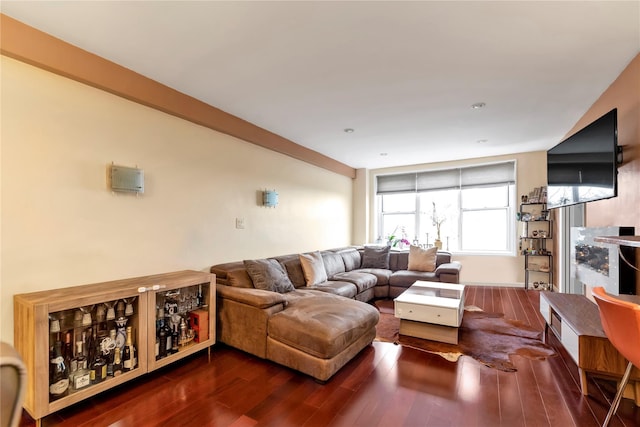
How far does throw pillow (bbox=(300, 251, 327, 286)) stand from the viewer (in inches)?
153

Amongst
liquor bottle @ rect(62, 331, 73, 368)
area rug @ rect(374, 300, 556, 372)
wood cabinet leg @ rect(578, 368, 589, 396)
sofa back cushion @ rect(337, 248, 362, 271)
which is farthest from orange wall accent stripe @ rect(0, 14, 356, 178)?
wood cabinet leg @ rect(578, 368, 589, 396)

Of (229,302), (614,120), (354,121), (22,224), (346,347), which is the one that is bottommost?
(346,347)

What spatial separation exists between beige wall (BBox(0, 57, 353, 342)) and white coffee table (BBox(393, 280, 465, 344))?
1982 mm

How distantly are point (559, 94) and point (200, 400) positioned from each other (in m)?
4.17

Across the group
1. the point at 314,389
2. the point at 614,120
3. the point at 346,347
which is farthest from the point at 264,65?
the point at 614,120

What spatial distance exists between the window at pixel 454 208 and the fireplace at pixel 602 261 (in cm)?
221

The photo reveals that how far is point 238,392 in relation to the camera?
6.87ft

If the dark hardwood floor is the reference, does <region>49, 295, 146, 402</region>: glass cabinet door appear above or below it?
above

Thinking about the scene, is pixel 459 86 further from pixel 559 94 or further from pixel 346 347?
pixel 346 347

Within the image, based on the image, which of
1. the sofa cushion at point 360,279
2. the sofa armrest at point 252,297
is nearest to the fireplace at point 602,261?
Answer: the sofa cushion at point 360,279

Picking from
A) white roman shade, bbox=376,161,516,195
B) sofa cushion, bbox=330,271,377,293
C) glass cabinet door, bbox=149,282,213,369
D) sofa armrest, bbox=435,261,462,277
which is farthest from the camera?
white roman shade, bbox=376,161,516,195

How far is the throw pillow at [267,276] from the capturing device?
3102mm

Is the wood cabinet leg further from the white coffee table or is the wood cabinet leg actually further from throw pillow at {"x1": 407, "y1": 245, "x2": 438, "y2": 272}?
throw pillow at {"x1": 407, "y1": 245, "x2": 438, "y2": 272}

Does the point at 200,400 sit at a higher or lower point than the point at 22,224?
lower
